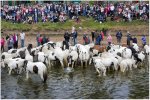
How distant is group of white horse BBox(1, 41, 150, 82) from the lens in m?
29.9

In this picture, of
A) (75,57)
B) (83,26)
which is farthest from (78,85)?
(83,26)

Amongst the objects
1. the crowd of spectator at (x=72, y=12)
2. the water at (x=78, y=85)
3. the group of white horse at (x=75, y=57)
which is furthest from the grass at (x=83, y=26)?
the water at (x=78, y=85)

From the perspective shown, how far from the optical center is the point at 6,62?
32094 millimetres

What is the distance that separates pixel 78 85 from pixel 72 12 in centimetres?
2792

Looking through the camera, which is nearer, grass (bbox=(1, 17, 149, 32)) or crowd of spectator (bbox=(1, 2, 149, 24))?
grass (bbox=(1, 17, 149, 32))

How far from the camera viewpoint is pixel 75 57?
32656 millimetres

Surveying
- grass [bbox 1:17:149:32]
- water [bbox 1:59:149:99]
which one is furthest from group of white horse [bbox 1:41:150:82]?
grass [bbox 1:17:149:32]

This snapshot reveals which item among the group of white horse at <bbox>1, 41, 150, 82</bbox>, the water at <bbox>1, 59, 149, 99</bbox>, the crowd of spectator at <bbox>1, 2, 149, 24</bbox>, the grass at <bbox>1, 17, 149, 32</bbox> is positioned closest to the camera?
the water at <bbox>1, 59, 149, 99</bbox>

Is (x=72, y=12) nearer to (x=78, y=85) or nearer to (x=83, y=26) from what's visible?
(x=83, y=26)

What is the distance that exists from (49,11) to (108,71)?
972 inches

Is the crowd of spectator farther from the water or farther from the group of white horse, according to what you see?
the water

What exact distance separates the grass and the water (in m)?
19.1

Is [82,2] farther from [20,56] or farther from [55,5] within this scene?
[20,56]

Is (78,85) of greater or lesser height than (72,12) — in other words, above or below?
below
